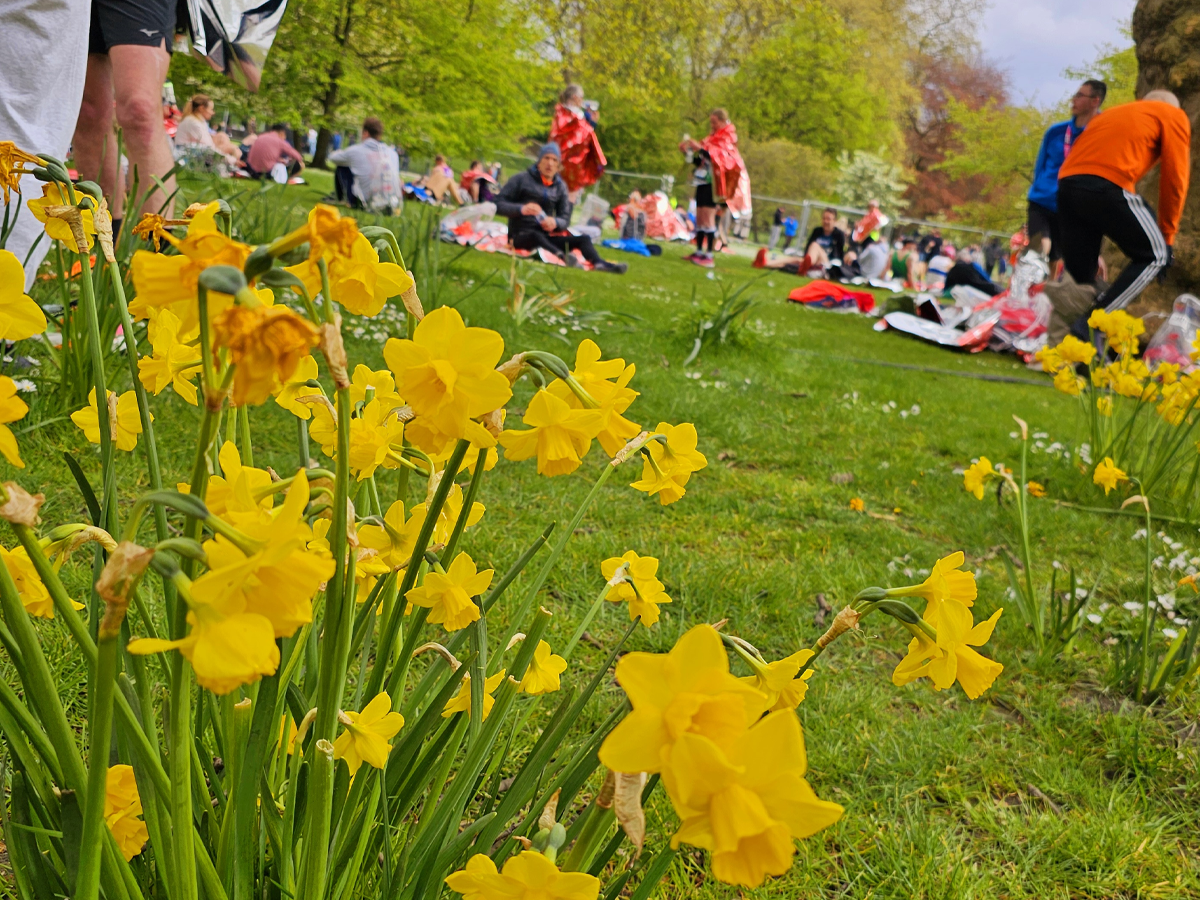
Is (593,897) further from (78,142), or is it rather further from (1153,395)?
(1153,395)

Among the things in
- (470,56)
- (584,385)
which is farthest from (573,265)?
(584,385)

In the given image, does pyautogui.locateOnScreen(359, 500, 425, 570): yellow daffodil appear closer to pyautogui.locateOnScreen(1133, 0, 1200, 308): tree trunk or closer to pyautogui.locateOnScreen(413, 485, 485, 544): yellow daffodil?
pyautogui.locateOnScreen(413, 485, 485, 544): yellow daffodil

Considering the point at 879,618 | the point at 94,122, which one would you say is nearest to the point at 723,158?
the point at 94,122

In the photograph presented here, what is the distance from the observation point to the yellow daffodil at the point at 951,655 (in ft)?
2.05

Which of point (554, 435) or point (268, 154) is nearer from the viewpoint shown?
point (554, 435)

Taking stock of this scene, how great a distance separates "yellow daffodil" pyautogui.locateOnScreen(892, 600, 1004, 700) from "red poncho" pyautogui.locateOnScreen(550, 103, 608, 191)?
946 cm

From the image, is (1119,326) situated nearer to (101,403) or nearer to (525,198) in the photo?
(101,403)

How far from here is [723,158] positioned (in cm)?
1281

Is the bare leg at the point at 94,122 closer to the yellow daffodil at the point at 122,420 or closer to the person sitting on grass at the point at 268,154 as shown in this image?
the yellow daffodil at the point at 122,420

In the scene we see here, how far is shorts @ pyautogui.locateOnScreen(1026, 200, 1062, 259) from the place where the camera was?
7.75 m

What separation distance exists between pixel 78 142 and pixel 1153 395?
391 centimetres

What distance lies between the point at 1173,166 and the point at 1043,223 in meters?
2.82

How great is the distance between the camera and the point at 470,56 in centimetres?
1302

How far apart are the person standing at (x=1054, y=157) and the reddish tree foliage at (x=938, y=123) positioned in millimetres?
28283
